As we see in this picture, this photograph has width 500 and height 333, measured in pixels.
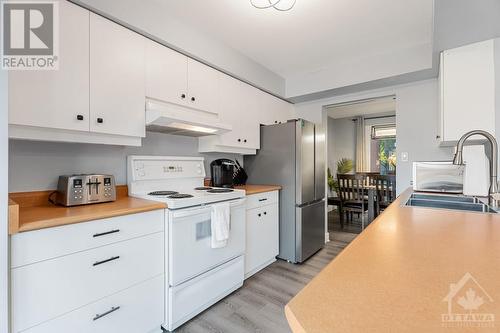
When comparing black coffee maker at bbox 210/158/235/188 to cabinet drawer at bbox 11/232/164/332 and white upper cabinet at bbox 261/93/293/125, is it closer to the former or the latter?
white upper cabinet at bbox 261/93/293/125

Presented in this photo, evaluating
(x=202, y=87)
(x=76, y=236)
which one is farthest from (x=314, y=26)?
(x=76, y=236)

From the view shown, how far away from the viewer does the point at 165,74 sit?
1.97 m

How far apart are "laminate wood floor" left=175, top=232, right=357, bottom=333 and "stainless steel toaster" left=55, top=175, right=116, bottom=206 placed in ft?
3.45

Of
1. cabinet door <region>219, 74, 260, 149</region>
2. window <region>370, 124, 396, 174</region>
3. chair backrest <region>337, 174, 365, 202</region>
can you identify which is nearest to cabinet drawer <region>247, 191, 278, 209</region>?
cabinet door <region>219, 74, 260, 149</region>

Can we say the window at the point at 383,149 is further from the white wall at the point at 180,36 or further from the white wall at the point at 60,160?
the white wall at the point at 60,160

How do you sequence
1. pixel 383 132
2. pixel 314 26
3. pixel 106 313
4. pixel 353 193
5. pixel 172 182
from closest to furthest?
1. pixel 106 313
2. pixel 314 26
3. pixel 172 182
4. pixel 353 193
5. pixel 383 132

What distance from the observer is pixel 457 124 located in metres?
2.07

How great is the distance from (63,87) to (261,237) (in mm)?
2050

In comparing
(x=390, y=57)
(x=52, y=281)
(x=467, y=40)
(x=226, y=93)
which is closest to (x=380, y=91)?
(x=390, y=57)

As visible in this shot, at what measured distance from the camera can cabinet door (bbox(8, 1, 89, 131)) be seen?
4.16ft

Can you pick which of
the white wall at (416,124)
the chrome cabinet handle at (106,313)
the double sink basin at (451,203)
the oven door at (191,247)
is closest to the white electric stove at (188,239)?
the oven door at (191,247)

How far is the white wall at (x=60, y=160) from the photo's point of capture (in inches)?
59.2

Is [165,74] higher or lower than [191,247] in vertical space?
higher

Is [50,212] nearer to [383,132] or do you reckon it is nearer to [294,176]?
[294,176]
